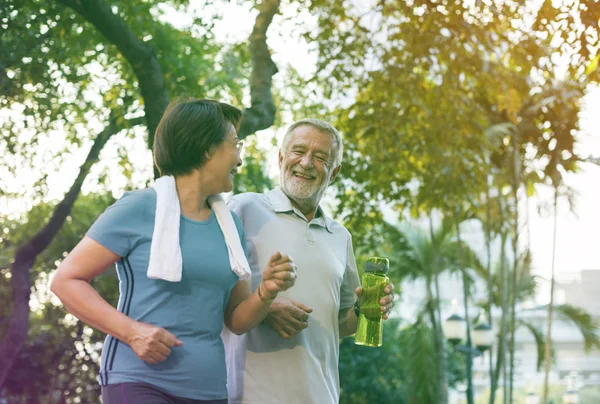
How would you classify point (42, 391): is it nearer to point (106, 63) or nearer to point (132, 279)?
point (106, 63)

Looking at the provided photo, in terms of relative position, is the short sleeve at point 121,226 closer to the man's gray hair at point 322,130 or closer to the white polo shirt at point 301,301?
the white polo shirt at point 301,301

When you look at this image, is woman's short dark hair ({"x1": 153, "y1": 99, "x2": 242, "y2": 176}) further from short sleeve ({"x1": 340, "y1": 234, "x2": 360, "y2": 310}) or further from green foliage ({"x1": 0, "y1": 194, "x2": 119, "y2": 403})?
green foliage ({"x1": 0, "y1": 194, "x2": 119, "y2": 403})

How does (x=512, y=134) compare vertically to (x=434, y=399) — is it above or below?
above

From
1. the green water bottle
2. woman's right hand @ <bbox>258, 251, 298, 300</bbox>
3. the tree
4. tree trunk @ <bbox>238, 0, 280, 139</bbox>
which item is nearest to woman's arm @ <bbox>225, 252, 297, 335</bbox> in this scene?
woman's right hand @ <bbox>258, 251, 298, 300</bbox>

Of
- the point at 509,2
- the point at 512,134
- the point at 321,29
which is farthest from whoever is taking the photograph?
the point at 512,134

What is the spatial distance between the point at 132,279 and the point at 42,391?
1626cm

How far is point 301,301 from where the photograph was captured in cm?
343

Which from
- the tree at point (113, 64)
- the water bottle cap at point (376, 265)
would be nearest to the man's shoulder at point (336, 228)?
the water bottle cap at point (376, 265)

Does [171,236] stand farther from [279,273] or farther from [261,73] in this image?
[261,73]

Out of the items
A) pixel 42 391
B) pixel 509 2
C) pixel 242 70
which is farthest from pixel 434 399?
pixel 509 2

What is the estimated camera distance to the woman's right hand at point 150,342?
95.1 inches

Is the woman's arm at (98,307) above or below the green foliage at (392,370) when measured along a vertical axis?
below

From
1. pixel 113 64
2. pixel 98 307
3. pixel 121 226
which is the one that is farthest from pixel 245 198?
pixel 113 64

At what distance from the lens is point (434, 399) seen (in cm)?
2067
